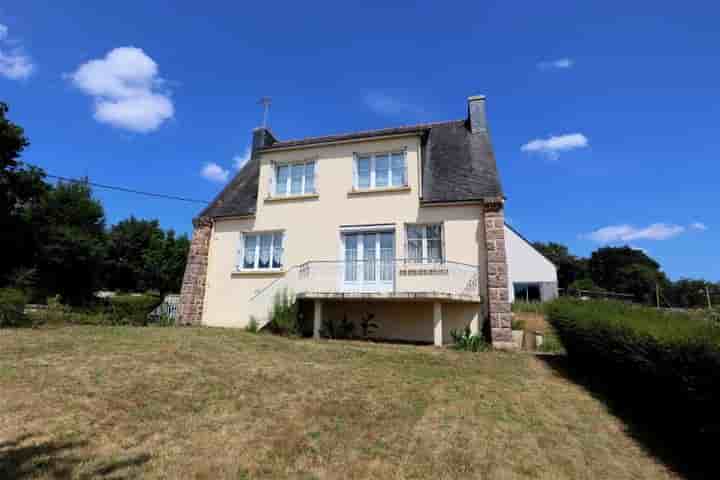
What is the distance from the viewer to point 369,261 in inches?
464

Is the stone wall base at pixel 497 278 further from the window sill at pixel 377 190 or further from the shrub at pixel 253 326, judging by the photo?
the shrub at pixel 253 326

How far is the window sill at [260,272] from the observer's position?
1275 cm

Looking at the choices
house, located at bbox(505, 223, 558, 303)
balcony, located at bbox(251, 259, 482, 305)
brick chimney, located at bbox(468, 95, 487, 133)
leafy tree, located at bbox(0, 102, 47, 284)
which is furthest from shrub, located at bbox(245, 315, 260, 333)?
house, located at bbox(505, 223, 558, 303)

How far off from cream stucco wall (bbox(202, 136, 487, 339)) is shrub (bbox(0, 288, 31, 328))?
202 inches

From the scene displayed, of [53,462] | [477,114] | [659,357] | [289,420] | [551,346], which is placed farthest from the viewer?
[477,114]

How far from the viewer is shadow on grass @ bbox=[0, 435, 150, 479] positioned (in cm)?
294

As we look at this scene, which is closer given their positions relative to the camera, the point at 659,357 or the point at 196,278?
the point at 659,357

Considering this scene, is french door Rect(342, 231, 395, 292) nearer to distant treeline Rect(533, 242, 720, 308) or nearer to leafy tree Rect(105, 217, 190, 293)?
leafy tree Rect(105, 217, 190, 293)

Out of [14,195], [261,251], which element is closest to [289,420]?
[261,251]

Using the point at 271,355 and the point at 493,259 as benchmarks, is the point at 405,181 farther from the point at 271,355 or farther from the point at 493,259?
the point at 271,355

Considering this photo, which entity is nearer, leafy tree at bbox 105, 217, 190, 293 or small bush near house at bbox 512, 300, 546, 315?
small bush near house at bbox 512, 300, 546, 315

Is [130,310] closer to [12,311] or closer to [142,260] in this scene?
[12,311]

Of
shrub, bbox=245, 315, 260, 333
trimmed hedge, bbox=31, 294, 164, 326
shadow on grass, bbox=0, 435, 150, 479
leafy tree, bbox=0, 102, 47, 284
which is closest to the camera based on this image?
shadow on grass, bbox=0, 435, 150, 479

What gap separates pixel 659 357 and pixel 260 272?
443 inches
